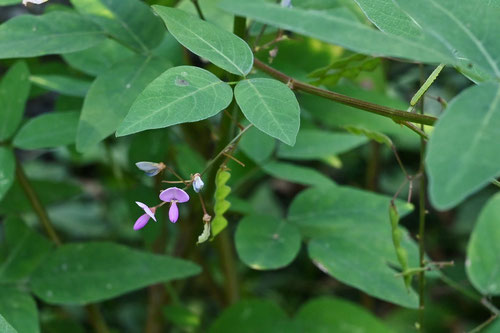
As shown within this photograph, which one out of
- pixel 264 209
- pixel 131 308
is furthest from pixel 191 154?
pixel 131 308

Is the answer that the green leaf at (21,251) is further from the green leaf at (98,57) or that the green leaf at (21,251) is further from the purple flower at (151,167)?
the purple flower at (151,167)

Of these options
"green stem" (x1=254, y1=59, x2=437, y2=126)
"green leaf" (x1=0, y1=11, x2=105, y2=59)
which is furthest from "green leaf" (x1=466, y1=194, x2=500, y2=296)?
"green leaf" (x1=0, y1=11, x2=105, y2=59)

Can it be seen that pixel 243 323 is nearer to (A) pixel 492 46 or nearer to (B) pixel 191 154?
(B) pixel 191 154

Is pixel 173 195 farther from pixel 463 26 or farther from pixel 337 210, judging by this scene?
pixel 337 210

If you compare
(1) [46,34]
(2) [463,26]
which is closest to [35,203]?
(1) [46,34]

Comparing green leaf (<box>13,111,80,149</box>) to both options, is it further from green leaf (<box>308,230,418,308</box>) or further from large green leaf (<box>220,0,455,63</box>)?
large green leaf (<box>220,0,455,63</box>)

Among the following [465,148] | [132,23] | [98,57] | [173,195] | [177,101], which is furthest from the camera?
[98,57]
